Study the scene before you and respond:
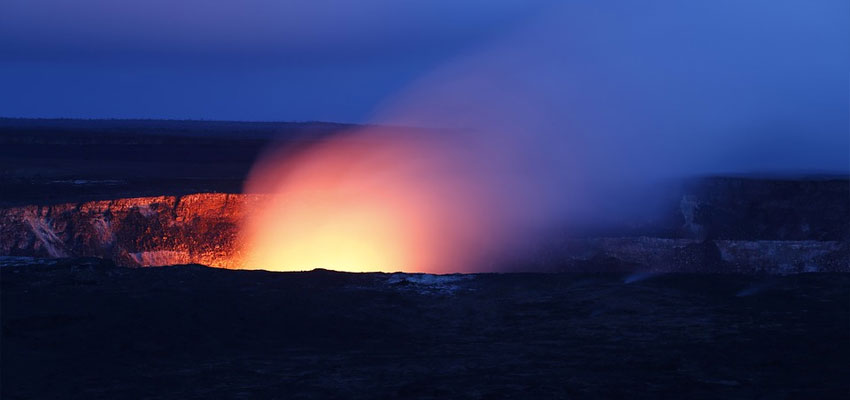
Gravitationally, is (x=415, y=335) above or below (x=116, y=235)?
below

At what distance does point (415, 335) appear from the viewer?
7352 mm

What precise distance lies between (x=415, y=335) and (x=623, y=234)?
5924mm

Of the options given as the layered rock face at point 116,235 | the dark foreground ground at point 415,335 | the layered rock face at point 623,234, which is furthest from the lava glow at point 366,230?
the dark foreground ground at point 415,335

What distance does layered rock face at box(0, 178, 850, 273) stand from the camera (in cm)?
1191

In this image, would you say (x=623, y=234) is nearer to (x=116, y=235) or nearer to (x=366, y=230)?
(x=366, y=230)

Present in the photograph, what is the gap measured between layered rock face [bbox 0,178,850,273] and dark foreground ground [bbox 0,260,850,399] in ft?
8.08

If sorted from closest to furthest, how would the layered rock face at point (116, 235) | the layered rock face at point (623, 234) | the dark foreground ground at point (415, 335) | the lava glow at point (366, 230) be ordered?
the dark foreground ground at point (415, 335), the layered rock face at point (623, 234), the layered rock face at point (116, 235), the lava glow at point (366, 230)

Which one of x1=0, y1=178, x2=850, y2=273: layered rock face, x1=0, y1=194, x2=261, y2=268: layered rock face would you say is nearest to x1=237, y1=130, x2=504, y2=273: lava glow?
x1=0, y1=178, x2=850, y2=273: layered rock face

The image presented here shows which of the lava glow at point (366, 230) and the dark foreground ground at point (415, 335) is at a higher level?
the lava glow at point (366, 230)

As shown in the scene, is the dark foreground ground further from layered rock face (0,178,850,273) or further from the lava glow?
the lava glow

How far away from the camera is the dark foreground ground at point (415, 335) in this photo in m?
5.83

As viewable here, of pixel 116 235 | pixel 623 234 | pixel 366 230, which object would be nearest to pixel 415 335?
pixel 623 234

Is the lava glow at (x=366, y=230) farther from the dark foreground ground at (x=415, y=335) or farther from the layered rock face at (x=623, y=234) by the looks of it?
the dark foreground ground at (x=415, y=335)

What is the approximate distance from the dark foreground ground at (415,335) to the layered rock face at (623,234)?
246 cm
